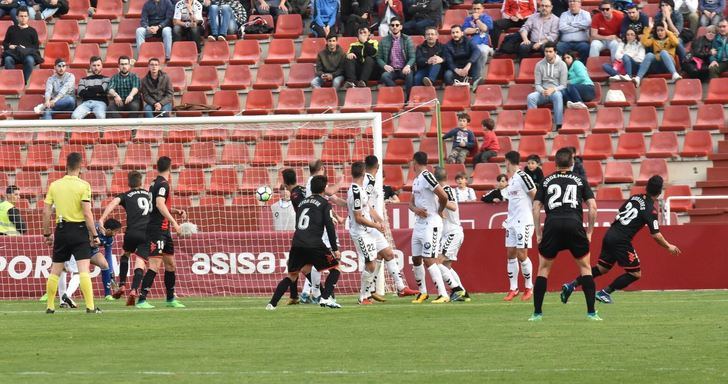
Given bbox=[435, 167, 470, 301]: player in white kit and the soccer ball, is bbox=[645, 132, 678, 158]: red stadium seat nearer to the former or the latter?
bbox=[435, 167, 470, 301]: player in white kit

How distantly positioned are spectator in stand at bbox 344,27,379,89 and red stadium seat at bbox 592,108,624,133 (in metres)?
4.98

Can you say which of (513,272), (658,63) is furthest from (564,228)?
(658,63)

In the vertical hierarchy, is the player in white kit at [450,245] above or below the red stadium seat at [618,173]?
below

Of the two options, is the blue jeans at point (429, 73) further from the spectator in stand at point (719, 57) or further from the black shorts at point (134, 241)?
the black shorts at point (134, 241)

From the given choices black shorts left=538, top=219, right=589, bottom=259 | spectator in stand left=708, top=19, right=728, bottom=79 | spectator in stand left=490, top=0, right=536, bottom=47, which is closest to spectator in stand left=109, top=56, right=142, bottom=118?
spectator in stand left=490, top=0, right=536, bottom=47

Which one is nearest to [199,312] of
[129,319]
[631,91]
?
[129,319]

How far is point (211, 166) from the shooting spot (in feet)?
79.5

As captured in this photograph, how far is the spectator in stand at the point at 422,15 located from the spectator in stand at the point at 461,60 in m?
1.17

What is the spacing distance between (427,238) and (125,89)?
1079cm

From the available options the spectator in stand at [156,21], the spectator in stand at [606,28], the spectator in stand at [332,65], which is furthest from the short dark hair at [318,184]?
the spectator in stand at [156,21]

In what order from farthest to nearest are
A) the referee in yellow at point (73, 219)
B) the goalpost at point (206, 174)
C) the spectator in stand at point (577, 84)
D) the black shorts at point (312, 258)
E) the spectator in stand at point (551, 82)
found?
the spectator in stand at point (577, 84) → the spectator in stand at point (551, 82) → the goalpost at point (206, 174) → the black shorts at point (312, 258) → the referee in yellow at point (73, 219)

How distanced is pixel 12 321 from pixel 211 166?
26.4ft

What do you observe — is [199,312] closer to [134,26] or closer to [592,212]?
[592,212]

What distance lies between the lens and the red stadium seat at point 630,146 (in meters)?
26.7
